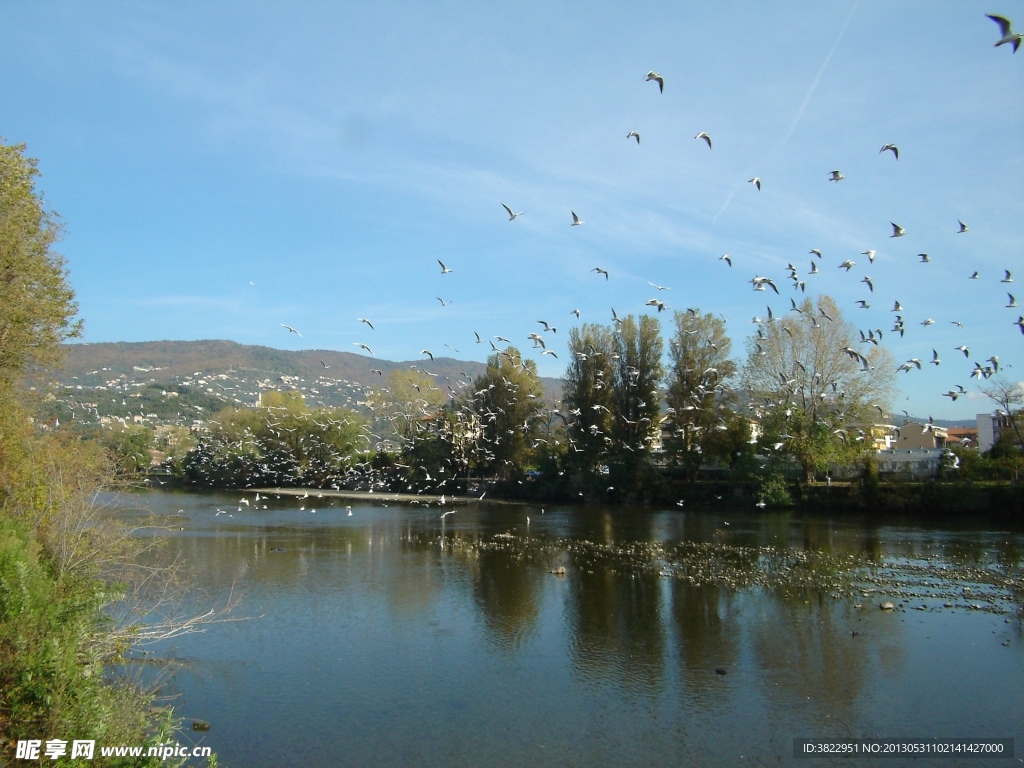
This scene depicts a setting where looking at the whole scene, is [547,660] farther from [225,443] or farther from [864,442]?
[225,443]

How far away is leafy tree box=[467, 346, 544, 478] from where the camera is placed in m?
57.2

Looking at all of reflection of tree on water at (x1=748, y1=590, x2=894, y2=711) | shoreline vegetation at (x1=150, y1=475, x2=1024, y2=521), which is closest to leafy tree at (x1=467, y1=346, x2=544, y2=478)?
shoreline vegetation at (x1=150, y1=475, x2=1024, y2=521)

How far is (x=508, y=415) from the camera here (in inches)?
2261

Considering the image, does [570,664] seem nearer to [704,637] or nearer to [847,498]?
[704,637]

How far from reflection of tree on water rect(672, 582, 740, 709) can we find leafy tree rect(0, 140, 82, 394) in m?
16.7

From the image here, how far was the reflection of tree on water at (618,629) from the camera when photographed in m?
15.2

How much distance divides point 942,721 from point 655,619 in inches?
280

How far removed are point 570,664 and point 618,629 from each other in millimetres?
2664

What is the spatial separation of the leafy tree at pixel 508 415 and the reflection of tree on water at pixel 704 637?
3514 cm

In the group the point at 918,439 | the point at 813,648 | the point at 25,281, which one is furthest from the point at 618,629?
the point at 918,439

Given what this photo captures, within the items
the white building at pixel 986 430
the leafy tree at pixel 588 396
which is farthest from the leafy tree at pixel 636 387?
the white building at pixel 986 430

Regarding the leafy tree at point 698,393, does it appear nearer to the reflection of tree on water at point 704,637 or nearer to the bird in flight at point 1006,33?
the reflection of tree on water at point 704,637

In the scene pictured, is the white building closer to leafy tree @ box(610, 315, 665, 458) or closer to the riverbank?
the riverbank

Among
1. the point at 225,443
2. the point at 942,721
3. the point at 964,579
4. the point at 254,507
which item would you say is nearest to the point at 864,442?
the point at 964,579
